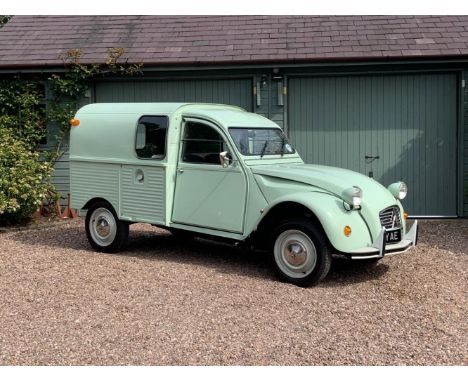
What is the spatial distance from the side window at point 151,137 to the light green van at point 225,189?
0.04 ft

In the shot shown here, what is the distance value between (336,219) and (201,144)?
2048 mm

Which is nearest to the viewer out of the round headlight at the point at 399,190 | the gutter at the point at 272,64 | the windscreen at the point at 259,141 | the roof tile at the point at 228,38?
the round headlight at the point at 399,190

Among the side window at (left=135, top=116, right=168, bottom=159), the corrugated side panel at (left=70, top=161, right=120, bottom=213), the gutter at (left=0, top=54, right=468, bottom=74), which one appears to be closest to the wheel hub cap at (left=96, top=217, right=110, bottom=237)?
the corrugated side panel at (left=70, top=161, right=120, bottom=213)

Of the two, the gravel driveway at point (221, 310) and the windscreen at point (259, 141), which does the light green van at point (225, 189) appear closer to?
the windscreen at point (259, 141)

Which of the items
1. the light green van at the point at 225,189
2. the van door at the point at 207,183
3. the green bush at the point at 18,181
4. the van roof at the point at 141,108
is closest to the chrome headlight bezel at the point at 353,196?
the light green van at the point at 225,189

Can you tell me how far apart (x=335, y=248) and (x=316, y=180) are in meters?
0.80

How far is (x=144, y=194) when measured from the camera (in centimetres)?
727

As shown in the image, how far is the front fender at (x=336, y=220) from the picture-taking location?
5.81 m

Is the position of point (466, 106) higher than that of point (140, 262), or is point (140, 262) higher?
point (466, 106)

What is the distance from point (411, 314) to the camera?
509cm

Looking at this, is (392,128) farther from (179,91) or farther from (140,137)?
(140,137)
